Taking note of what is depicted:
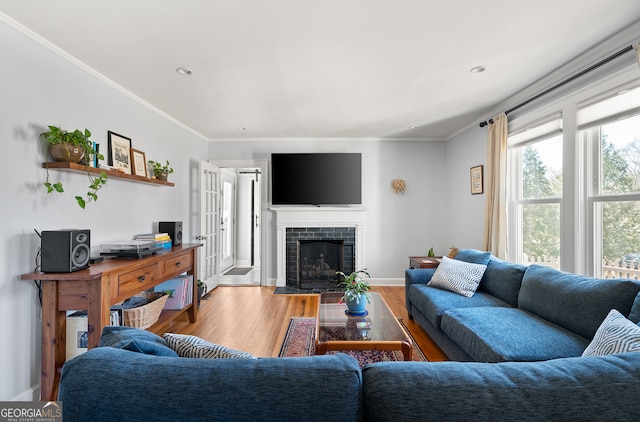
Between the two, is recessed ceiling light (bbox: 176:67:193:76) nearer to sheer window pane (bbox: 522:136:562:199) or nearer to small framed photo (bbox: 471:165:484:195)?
sheer window pane (bbox: 522:136:562:199)

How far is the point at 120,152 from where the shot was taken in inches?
113

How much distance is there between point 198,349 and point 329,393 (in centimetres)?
50

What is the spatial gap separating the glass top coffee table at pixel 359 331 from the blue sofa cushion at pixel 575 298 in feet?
3.29

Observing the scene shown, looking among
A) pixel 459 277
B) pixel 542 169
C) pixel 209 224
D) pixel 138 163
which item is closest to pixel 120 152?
pixel 138 163

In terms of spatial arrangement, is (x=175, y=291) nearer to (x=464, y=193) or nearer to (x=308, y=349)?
(x=308, y=349)

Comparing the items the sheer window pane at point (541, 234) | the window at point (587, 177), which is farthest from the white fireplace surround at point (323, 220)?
the window at point (587, 177)

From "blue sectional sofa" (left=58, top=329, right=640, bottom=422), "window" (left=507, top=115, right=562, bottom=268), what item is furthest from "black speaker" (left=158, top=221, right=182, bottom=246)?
"window" (left=507, top=115, right=562, bottom=268)

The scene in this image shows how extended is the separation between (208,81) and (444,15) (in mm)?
1997

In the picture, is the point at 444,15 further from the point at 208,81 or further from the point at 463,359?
the point at 463,359

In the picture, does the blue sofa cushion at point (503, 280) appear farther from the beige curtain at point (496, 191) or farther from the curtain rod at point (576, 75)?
the curtain rod at point (576, 75)

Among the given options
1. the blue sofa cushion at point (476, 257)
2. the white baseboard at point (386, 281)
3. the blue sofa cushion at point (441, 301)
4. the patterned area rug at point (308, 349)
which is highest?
the blue sofa cushion at point (476, 257)

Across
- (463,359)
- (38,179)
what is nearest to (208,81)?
(38,179)

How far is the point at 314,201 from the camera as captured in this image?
15.8 feet

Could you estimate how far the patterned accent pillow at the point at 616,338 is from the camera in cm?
123
